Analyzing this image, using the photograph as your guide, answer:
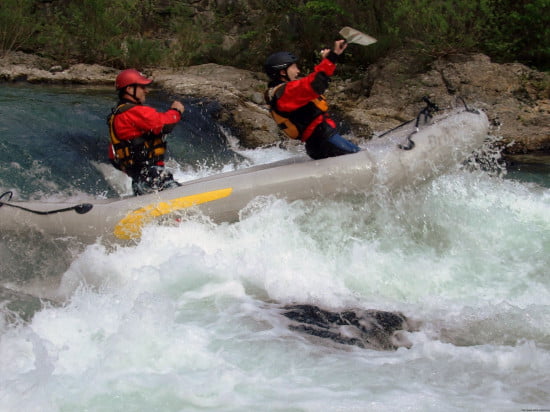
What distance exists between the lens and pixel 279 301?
12.2 feet

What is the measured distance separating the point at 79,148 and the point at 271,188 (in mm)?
2969

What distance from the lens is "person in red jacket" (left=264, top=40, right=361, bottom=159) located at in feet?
13.3

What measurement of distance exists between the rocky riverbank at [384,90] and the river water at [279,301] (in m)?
2.34

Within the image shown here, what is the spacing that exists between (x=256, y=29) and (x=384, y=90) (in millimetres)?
3319

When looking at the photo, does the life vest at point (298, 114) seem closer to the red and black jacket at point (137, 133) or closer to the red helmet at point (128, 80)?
the red and black jacket at point (137, 133)

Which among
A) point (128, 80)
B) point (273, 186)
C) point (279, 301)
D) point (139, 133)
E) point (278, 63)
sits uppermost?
point (278, 63)

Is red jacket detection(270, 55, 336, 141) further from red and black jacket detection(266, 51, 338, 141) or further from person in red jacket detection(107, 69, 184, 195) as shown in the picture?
person in red jacket detection(107, 69, 184, 195)

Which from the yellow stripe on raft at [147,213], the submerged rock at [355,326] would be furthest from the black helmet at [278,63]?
the submerged rock at [355,326]

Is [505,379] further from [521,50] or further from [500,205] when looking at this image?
[521,50]

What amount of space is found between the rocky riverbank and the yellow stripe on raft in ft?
11.8

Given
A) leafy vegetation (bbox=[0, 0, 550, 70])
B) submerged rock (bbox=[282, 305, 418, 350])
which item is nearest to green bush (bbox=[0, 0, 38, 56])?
leafy vegetation (bbox=[0, 0, 550, 70])

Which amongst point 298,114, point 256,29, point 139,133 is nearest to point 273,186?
point 298,114

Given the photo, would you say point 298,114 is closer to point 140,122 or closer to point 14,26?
point 140,122

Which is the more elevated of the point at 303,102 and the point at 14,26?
the point at 14,26
